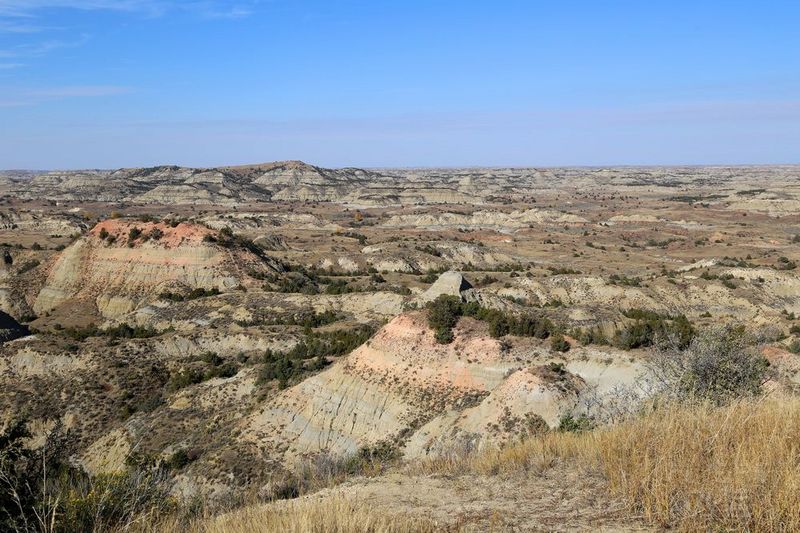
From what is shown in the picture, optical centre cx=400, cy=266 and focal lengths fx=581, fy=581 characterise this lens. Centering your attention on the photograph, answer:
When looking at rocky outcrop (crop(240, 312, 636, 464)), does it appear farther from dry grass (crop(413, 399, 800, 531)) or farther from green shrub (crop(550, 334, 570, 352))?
dry grass (crop(413, 399, 800, 531))

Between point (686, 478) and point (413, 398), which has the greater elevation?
point (686, 478)

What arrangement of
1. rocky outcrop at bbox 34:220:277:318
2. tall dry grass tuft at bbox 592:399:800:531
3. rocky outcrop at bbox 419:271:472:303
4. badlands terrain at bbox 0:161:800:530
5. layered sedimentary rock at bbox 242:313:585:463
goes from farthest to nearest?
rocky outcrop at bbox 34:220:277:318 < rocky outcrop at bbox 419:271:472:303 < layered sedimentary rock at bbox 242:313:585:463 < badlands terrain at bbox 0:161:800:530 < tall dry grass tuft at bbox 592:399:800:531

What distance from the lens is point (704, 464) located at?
6453 millimetres

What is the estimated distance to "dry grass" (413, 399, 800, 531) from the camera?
213 inches

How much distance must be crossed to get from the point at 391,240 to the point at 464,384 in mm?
75116

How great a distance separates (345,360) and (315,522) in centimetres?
2394

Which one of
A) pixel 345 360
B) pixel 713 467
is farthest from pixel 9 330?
pixel 713 467

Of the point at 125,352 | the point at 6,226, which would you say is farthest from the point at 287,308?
the point at 6,226

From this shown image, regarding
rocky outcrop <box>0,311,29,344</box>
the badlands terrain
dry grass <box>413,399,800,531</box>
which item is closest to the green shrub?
the badlands terrain

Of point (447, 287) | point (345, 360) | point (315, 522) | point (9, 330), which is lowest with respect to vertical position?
point (9, 330)

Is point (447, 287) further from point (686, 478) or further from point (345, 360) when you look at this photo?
point (686, 478)

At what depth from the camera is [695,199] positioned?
178750 mm

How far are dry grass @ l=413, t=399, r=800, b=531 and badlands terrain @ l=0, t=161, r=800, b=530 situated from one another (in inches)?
10.5

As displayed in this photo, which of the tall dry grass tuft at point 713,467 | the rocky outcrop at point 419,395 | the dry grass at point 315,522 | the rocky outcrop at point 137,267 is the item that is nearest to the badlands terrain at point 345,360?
the rocky outcrop at point 419,395
